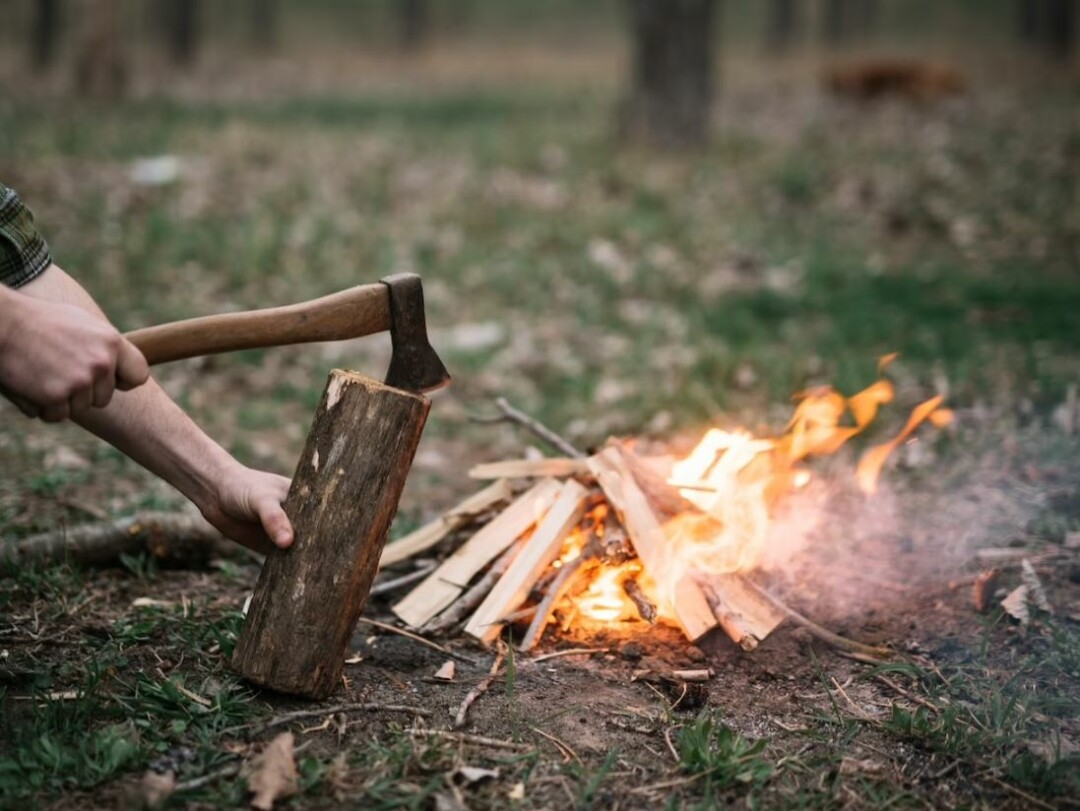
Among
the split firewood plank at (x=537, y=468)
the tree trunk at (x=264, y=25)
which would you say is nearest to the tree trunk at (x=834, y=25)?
the tree trunk at (x=264, y=25)

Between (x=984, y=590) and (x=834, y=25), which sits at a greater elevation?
(x=834, y=25)

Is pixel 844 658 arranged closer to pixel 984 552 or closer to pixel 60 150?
pixel 984 552

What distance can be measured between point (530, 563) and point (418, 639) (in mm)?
430

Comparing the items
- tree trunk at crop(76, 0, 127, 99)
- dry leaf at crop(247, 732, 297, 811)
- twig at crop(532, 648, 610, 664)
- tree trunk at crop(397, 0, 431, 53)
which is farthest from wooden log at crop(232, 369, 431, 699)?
tree trunk at crop(397, 0, 431, 53)

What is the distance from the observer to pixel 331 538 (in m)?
2.47

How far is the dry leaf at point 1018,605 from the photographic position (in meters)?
2.94

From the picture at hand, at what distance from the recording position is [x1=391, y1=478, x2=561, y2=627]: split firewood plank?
309 centimetres

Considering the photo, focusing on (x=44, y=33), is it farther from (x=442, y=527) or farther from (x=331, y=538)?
(x=331, y=538)

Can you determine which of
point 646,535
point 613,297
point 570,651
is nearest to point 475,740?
point 570,651

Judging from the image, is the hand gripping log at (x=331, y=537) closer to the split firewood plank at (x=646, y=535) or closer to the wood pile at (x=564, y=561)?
the wood pile at (x=564, y=561)

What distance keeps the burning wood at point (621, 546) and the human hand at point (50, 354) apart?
1346 millimetres

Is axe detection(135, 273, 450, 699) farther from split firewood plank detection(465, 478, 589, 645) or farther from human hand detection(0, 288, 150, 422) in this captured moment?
split firewood plank detection(465, 478, 589, 645)

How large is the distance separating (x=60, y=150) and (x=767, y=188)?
277 inches

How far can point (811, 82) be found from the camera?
17500 millimetres
